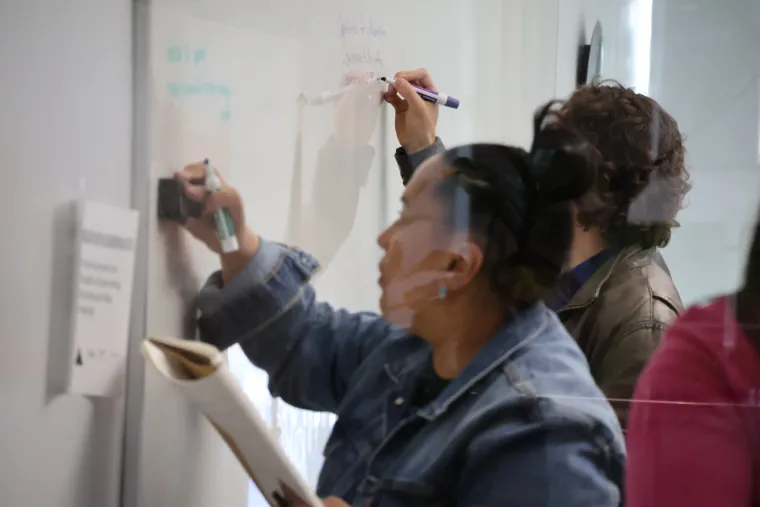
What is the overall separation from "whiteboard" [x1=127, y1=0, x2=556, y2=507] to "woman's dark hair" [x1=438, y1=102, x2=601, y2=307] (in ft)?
0.27

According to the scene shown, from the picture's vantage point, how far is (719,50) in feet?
1.98

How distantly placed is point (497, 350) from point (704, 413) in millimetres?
150

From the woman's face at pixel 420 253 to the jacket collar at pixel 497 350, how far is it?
0.05m

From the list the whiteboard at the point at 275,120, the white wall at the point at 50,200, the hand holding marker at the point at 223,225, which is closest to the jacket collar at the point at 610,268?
the whiteboard at the point at 275,120

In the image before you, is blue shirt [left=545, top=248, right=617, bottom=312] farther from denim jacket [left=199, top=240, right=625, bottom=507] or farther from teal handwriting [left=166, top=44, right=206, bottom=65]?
teal handwriting [left=166, top=44, right=206, bottom=65]

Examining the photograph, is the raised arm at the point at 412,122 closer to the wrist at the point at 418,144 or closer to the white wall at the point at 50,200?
the wrist at the point at 418,144

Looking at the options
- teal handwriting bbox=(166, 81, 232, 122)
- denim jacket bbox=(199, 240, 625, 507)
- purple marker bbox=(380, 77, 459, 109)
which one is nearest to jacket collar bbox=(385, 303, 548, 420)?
denim jacket bbox=(199, 240, 625, 507)

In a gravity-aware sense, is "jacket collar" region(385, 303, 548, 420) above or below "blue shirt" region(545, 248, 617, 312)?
below

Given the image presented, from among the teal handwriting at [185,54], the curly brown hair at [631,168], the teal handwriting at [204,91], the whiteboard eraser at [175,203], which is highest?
the teal handwriting at [185,54]

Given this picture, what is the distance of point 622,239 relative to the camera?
55 centimetres

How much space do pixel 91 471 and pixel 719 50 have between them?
0.65 metres

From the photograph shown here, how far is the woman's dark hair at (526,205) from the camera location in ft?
1.75

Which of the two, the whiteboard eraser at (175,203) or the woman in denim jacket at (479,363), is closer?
the woman in denim jacket at (479,363)

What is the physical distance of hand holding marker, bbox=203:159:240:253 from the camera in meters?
0.66
